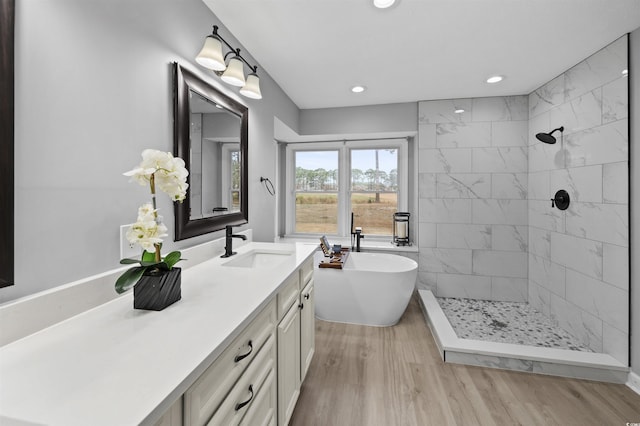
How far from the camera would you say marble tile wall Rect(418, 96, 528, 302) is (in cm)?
314

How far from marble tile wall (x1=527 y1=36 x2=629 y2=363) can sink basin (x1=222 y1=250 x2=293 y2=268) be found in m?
2.43

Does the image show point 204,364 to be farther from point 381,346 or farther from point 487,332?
point 487,332

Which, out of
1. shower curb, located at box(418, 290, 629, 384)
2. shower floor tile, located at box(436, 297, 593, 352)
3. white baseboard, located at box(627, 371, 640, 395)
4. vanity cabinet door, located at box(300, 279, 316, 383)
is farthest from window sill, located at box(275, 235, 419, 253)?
white baseboard, located at box(627, 371, 640, 395)

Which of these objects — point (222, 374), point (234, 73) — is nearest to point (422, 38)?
point (234, 73)

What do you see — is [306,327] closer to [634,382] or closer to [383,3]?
[383,3]

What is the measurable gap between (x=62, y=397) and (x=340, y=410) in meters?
1.58

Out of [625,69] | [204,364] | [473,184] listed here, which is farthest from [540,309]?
[204,364]

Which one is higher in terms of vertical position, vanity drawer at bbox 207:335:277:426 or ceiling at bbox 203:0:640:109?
ceiling at bbox 203:0:640:109

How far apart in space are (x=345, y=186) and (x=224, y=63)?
106 inches

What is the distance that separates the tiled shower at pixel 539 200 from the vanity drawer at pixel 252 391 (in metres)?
2.51

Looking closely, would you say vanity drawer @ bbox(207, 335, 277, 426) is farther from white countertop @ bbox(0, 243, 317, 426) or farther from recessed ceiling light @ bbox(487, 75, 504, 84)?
recessed ceiling light @ bbox(487, 75, 504, 84)

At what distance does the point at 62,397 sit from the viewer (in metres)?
0.51

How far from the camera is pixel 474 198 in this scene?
3.23 m

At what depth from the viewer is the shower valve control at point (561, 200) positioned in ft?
8.20
